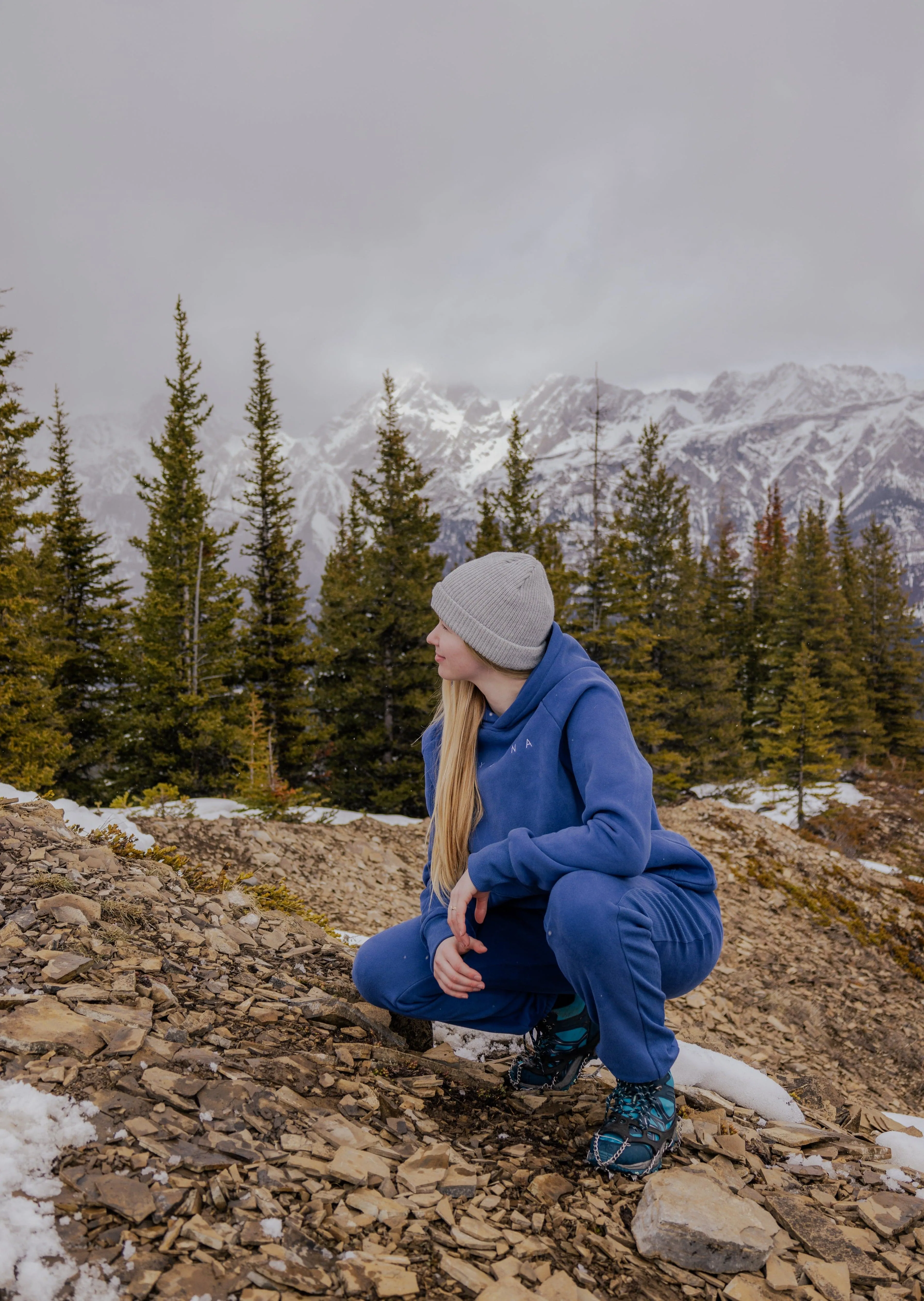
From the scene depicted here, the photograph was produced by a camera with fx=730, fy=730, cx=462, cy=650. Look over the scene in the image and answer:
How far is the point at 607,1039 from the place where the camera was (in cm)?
239

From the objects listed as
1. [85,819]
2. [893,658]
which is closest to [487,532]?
[85,819]

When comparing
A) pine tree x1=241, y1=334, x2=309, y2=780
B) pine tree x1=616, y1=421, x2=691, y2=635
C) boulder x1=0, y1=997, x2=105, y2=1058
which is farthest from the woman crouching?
pine tree x1=616, y1=421, x2=691, y2=635

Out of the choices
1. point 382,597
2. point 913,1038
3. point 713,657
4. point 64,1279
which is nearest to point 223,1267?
point 64,1279

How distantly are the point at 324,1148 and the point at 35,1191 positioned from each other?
2.53 feet

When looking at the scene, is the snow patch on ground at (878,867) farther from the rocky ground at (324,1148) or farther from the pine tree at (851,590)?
the pine tree at (851,590)

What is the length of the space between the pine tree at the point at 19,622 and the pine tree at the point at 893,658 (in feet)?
111

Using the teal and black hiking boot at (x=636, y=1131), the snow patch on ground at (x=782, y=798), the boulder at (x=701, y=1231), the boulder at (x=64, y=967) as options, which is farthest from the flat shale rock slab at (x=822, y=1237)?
the snow patch on ground at (x=782, y=798)

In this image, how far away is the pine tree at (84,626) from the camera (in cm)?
2142

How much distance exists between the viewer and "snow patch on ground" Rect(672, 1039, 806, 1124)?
128 inches

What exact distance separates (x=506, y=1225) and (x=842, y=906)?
9.27m

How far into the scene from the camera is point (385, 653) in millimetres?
19953

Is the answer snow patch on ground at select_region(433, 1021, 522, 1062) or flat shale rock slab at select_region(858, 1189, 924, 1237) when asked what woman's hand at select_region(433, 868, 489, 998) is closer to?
snow patch on ground at select_region(433, 1021, 522, 1062)

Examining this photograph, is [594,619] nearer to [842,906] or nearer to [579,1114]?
[842,906]

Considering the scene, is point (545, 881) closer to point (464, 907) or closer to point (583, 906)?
point (583, 906)
